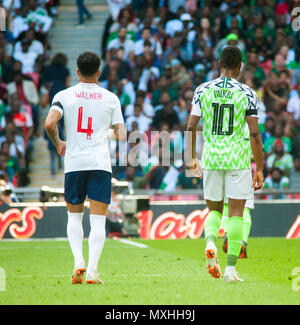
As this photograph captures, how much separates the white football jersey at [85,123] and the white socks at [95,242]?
1.61ft

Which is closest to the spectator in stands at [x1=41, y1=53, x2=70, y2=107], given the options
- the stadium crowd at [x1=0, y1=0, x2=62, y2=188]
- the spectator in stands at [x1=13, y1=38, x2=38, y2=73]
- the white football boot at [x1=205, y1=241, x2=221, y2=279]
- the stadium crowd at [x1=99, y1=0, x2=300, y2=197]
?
the stadium crowd at [x1=0, y1=0, x2=62, y2=188]

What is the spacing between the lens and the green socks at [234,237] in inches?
324

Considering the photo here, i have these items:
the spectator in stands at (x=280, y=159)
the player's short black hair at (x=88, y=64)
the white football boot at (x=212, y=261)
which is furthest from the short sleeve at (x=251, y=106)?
the spectator in stands at (x=280, y=159)

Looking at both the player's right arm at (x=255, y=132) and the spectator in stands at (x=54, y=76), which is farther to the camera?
the spectator in stands at (x=54, y=76)

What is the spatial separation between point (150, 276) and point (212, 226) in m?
0.98

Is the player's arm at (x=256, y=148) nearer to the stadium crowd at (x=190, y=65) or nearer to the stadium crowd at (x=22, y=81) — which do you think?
the stadium crowd at (x=190, y=65)

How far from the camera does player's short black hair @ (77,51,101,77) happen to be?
8391 mm

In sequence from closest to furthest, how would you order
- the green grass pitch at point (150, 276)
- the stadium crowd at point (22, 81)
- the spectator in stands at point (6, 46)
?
the green grass pitch at point (150, 276), the stadium crowd at point (22, 81), the spectator in stands at point (6, 46)

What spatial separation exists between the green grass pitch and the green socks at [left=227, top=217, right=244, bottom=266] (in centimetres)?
28

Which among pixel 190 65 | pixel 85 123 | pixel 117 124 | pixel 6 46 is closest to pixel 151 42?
pixel 190 65

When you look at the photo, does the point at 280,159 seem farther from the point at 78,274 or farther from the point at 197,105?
the point at 78,274
